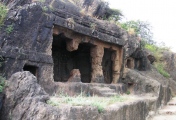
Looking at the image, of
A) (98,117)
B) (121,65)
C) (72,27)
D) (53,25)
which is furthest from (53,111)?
(121,65)

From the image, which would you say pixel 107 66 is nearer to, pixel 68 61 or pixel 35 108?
pixel 68 61

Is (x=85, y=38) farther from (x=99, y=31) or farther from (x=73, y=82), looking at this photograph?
(x=73, y=82)

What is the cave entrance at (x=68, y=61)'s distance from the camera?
46.6 ft

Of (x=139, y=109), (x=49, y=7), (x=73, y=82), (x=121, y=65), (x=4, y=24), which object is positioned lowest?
(x=139, y=109)

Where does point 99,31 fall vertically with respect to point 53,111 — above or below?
above

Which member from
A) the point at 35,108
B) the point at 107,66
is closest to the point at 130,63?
the point at 107,66

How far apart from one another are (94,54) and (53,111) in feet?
26.8

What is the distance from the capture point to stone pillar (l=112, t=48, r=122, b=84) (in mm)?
14242

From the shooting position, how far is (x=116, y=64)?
1425cm

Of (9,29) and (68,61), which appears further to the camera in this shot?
(68,61)

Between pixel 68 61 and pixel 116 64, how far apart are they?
2.80m

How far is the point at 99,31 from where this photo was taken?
12.3 meters

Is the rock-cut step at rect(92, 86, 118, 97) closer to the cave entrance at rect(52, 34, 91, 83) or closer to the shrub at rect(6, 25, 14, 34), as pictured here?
the cave entrance at rect(52, 34, 91, 83)

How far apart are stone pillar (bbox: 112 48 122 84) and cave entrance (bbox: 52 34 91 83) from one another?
4.62 ft
